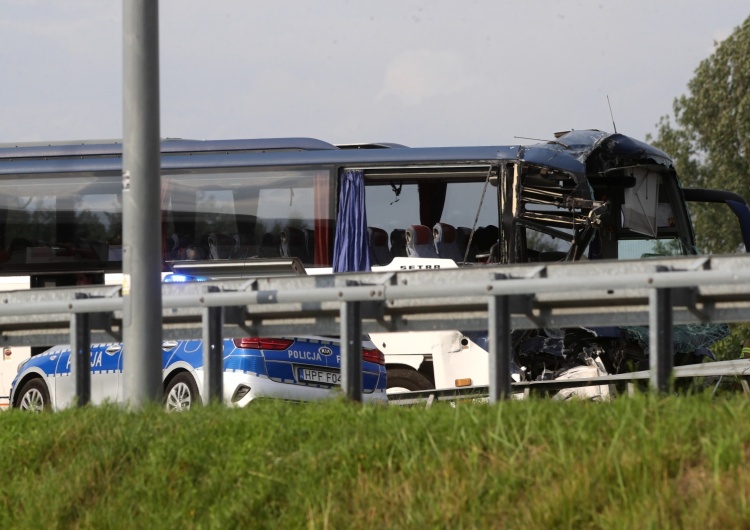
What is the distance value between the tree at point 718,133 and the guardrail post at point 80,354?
5229 centimetres

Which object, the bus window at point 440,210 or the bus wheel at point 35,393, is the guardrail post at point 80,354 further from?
the bus window at point 440,210

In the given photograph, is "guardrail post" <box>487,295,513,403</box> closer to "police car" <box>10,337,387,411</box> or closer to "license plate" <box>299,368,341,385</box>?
"police car" <box>10,337,387,411</box>

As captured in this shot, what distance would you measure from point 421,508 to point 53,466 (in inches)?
101

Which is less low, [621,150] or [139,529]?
[621,150]

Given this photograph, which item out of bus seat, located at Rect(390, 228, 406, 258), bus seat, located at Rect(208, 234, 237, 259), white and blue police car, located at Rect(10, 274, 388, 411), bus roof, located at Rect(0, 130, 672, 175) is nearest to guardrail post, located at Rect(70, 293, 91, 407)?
white and blue police car, located at Rect(10, 274, 388, 411)

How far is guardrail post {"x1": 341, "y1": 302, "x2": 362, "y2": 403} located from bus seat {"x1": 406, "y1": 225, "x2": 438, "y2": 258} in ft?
34.3

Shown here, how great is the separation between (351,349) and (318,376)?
18.8ft

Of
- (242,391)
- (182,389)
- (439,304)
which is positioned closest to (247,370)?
(242,391)

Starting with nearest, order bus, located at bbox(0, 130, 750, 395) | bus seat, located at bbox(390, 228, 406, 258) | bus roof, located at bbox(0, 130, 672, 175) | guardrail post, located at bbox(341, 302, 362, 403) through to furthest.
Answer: guardrail post, located at bbox(341, 302, 362, 403) < bus, located at bbox(0, 130, 750, 395) < bus roof, located at bbox(0, 130, 672, 175) < bus seat, located at bbox(390, 228, 406, 258)

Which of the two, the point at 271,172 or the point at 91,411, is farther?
the point at 271,172

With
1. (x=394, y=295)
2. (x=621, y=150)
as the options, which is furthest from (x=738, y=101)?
(x=394, y=295)

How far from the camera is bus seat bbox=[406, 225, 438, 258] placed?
1877 centimetres

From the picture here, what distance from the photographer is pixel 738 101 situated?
196 feet

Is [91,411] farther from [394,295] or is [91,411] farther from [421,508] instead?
[421,508]
